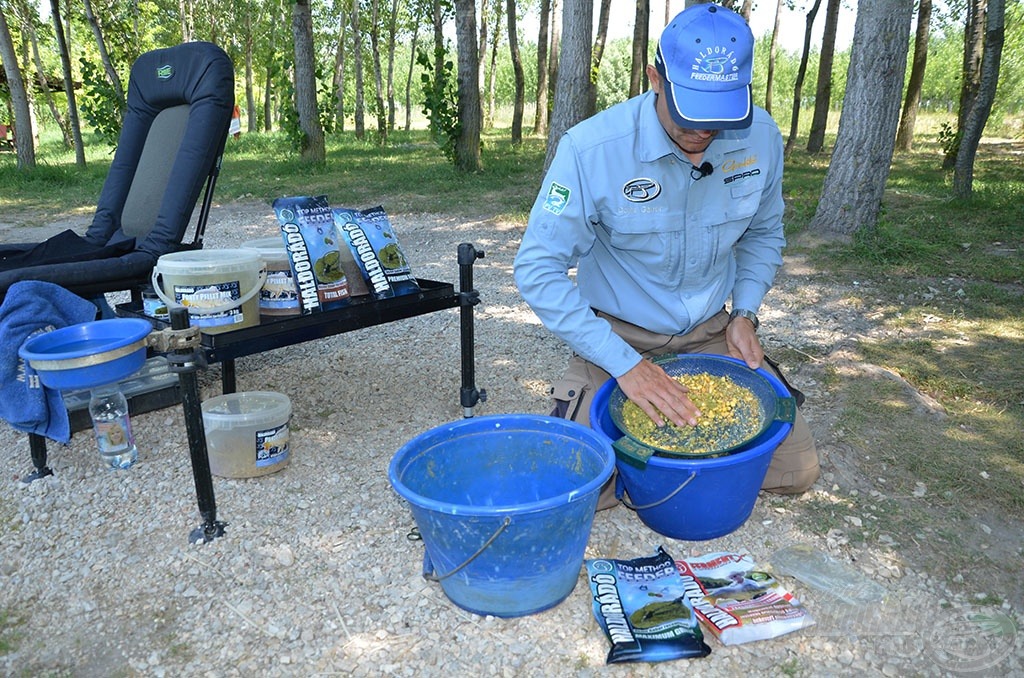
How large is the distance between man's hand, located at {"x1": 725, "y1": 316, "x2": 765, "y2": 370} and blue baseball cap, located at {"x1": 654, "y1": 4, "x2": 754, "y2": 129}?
0.80 m

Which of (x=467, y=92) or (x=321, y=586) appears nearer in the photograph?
(x=321, y=586)

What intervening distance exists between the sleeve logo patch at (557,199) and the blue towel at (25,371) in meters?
1.89

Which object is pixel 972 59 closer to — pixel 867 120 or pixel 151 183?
→ pixel 867 120

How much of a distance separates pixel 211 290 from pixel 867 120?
17.3 feet

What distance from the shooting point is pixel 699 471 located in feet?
7.04

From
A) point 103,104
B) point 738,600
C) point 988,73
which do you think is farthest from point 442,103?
point 738,600

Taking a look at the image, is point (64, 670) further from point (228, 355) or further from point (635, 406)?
point (635, 406)

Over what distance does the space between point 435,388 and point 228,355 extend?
4.77ft

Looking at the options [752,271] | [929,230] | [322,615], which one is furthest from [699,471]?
[929,230]

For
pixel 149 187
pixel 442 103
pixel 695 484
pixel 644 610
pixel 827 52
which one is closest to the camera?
pixel 644 610

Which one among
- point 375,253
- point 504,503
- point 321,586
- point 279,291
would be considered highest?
point 375,253

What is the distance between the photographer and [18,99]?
38.3ft

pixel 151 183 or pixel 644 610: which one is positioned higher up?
pixel 151 183

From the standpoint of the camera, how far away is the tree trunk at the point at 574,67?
7.88m
